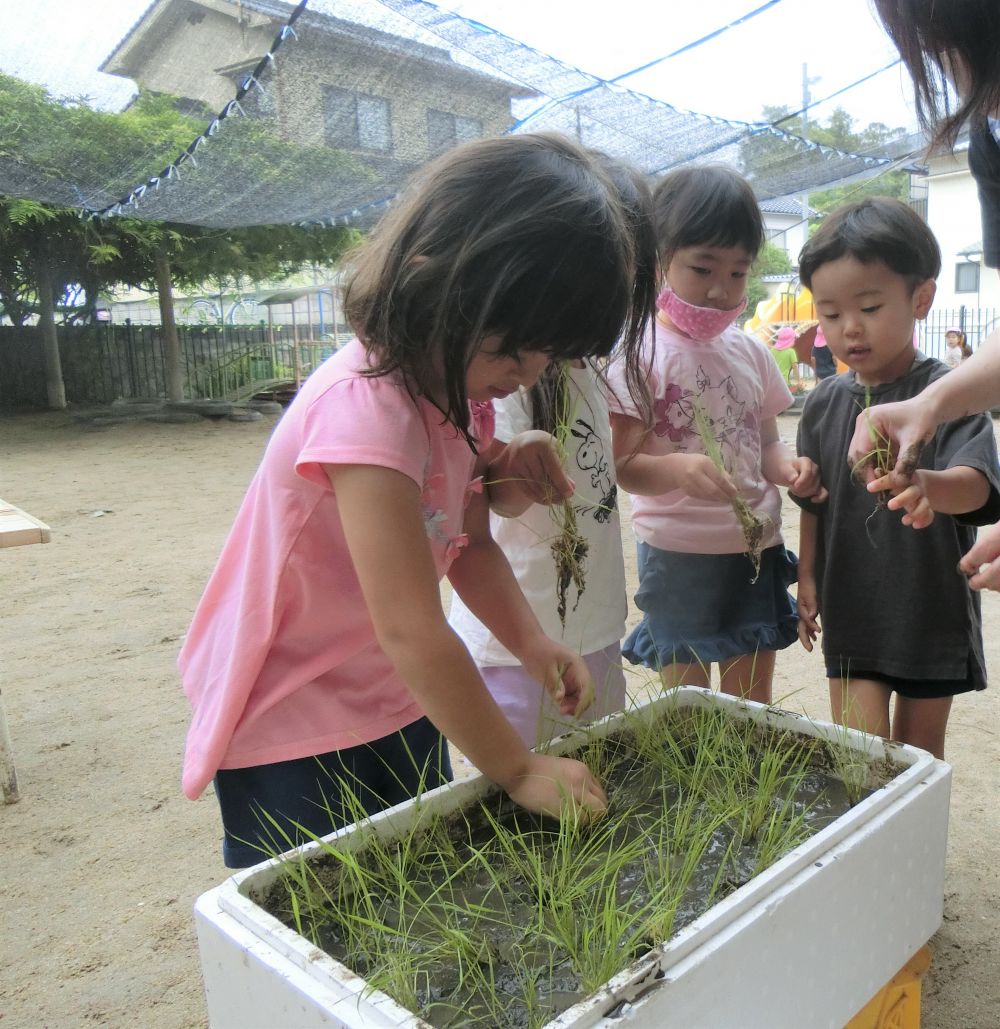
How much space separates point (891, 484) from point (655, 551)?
62 cm

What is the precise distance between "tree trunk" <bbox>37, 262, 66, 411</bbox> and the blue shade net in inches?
238

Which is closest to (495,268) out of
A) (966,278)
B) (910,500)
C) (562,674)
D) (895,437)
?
(562,674)

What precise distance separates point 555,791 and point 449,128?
5.57 m

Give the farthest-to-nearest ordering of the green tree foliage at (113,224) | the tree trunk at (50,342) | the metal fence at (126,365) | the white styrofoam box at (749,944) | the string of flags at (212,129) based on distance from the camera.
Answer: the metal fence at (126,365), the tree trunk at (50,342), the green tree foliage at (113,224), the string of flags at (212,129), the white styrofoam box at (749,944)

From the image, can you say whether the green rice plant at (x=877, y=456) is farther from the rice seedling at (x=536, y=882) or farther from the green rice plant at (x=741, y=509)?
the rice seedling at (x=536, y=882)

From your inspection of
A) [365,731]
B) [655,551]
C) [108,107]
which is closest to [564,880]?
[365,731]

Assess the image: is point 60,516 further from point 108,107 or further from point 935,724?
point 935,724

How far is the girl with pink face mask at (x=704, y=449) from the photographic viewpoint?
1850mm

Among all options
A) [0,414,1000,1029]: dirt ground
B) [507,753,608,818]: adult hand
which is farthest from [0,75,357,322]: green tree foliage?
[507,753,608,818]: adult hand

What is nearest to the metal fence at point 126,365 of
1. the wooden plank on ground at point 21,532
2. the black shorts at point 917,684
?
the wooden plank on ground at point 21,532

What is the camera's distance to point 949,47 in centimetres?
112

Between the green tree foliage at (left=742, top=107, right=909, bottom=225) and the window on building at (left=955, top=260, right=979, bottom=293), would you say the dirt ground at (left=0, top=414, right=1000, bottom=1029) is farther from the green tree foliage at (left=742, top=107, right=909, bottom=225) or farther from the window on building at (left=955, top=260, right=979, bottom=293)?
the window on building at (left=955, top=260, right=979, bottom=293)

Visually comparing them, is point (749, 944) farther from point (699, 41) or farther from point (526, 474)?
point (699, 41)

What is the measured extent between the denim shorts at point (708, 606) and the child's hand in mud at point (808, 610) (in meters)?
0.06
